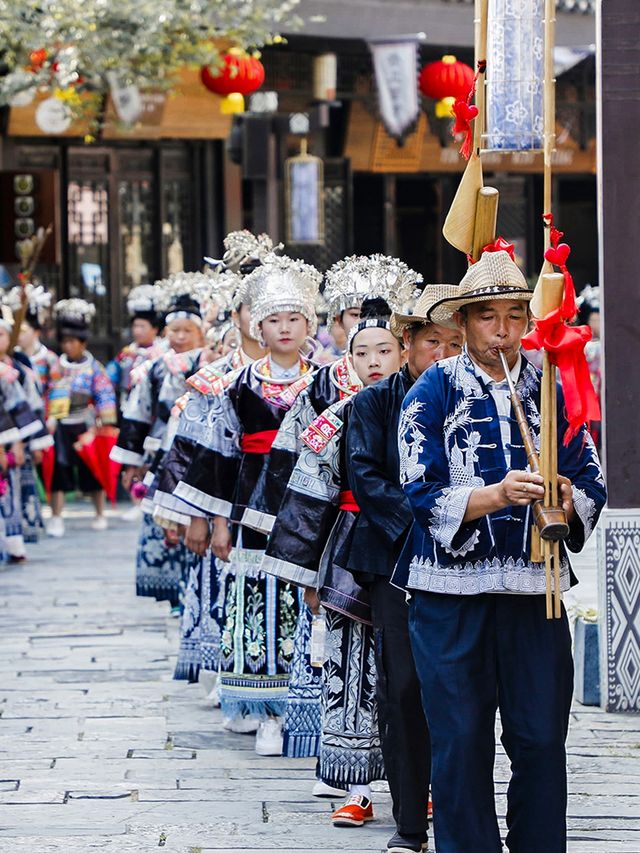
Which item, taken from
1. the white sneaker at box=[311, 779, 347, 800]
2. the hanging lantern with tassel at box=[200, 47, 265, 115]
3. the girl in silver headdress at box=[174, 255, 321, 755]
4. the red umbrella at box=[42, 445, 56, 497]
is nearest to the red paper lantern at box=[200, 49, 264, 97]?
the hanging lantern with tassel at box=[200, 47, 265, 115]

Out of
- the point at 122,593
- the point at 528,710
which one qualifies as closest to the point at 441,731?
the point at 528,710

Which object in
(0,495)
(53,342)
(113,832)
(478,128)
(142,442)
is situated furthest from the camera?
(53,342)

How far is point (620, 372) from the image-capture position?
25.2 ft

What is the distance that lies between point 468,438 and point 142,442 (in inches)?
243

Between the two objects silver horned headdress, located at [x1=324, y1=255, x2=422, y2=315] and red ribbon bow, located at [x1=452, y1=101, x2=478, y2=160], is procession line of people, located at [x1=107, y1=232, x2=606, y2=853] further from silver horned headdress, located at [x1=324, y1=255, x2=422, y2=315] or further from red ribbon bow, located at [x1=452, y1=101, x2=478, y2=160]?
red ribbon bow, located at [x1=452, y1=101, x2=478, y2=160]

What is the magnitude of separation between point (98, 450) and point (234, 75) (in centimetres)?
410

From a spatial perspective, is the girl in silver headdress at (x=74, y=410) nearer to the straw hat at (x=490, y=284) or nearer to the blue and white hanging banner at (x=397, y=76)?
the blue and white hanging banner at (x=397, y=76)

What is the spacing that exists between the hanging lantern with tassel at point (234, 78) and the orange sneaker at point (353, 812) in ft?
38.4

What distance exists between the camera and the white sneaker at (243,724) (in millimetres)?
7637

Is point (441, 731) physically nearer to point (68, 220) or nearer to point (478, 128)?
point (478, 128)

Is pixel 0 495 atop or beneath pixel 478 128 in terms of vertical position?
beneath

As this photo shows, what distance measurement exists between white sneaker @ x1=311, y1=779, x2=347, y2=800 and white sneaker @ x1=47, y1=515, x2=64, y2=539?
918 centimetres

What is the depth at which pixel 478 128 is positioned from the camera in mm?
5133

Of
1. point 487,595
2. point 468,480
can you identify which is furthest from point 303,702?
point 468,480
